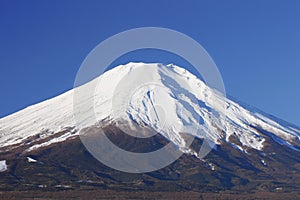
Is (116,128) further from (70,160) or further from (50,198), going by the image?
(50,198)

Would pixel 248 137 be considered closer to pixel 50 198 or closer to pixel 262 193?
pixel 262 193

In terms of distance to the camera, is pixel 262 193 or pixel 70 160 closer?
pixel 262 193

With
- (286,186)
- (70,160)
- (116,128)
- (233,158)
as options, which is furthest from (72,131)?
(286,186)

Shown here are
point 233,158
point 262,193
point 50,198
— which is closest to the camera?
point 50,198

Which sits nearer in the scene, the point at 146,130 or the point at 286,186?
the point at 286,186

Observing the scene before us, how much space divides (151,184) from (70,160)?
2683 centimetres

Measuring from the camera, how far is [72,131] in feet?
610

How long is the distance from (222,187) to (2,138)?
219ft

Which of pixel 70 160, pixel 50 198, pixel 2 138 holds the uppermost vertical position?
pixel 2 138

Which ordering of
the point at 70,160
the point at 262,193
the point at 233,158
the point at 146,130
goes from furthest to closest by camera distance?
the point at 146,130
the point at 233,158
the point at 70,160
the point at 262,193

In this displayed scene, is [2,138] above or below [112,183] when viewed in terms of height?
above

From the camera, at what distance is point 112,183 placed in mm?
142875

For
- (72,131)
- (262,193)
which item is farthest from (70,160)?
(262,193)

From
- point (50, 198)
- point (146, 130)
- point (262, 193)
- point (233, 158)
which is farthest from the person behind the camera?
point (146, 130)
